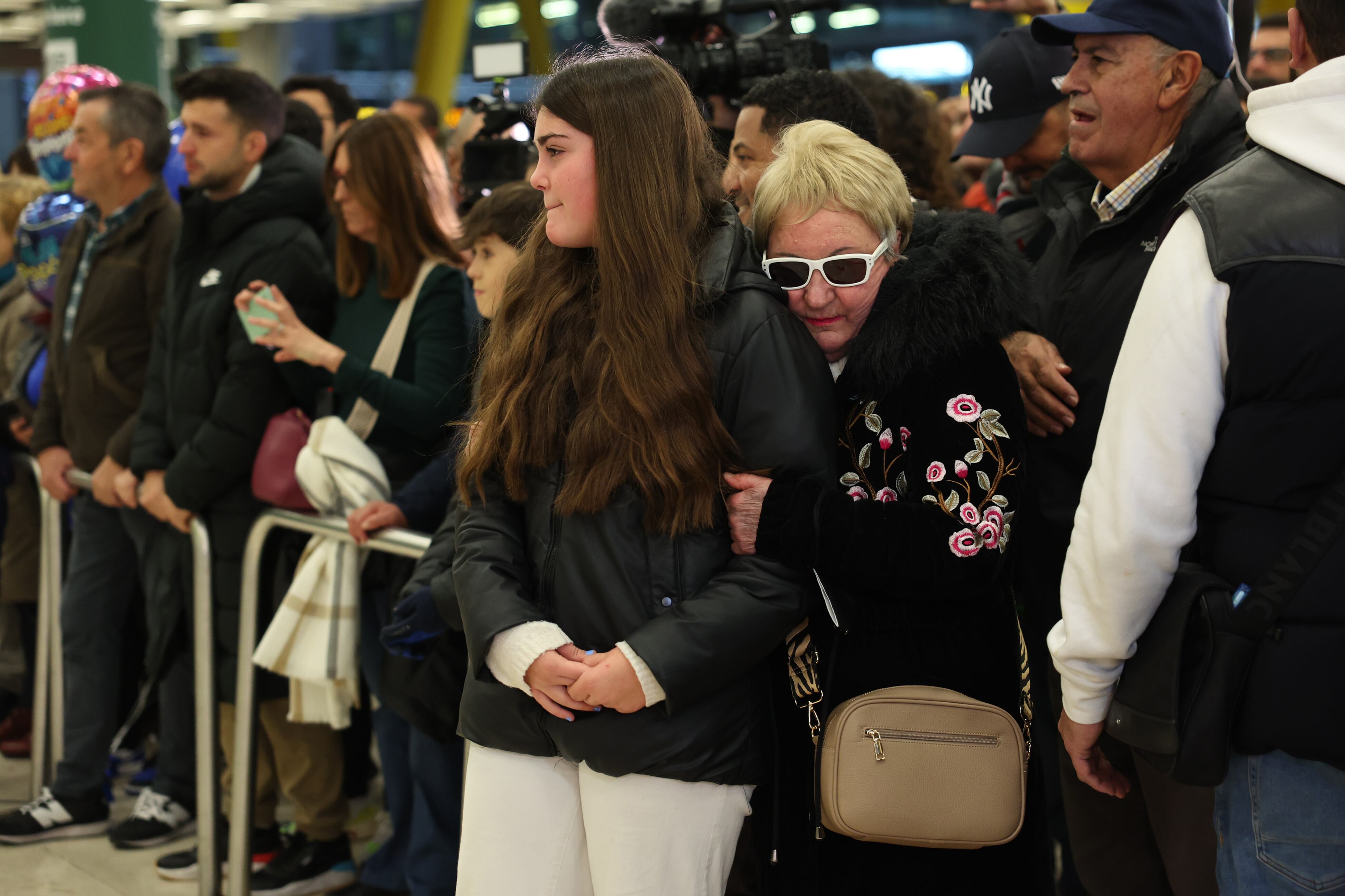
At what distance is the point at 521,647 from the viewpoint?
1.89 m

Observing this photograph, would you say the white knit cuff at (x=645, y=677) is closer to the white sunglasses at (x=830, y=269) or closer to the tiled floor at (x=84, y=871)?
the white sunglasses at (x=830, y=269)

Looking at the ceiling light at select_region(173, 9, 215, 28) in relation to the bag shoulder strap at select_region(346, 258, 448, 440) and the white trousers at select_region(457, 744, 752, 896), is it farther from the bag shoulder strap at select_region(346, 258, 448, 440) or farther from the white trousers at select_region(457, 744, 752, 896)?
the white trousers at select_region(457, 744, 752, 896)

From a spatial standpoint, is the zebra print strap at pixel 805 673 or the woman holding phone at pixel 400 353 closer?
the zebra print strap at pixel 805 673

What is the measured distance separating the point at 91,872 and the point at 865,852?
8.76 ft

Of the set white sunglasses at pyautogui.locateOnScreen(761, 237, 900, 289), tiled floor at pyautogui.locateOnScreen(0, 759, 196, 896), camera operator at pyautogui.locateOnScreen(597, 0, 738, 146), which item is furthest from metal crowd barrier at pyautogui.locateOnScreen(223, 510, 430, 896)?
white sunglasses at pyautogui.locateOnScreen(761, 237, 900, 289)

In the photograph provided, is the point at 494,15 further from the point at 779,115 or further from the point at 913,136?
the point at 779,115

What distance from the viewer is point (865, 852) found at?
194cm

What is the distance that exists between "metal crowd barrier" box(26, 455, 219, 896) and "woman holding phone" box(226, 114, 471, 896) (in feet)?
0.66

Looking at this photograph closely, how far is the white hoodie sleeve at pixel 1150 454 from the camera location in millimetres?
1530

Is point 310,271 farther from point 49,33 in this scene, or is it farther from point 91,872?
point 49,33

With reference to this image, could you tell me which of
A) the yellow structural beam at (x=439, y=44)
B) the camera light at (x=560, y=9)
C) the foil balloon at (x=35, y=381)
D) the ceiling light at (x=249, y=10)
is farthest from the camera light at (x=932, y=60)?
the foil balloon at (x=35, y=381)

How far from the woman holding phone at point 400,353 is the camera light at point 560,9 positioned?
28.0m

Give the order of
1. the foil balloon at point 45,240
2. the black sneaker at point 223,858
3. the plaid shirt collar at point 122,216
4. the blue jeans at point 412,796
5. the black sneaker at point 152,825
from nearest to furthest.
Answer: the blue jeans at point 412,796 → the black sneaker at point 223,858 → the black sneaker at point 152,825 → the plaid shirt collar at point 122,216 → the foil balloon at point 45,240

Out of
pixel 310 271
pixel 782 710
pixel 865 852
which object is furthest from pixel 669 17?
pixel 865 852
